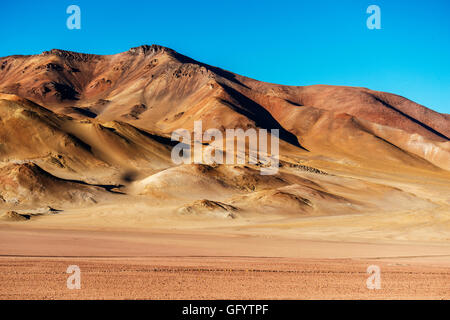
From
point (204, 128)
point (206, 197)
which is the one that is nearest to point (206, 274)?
point (206, 197)

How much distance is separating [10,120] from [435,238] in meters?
69.8

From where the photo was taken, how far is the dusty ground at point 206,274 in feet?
40.4

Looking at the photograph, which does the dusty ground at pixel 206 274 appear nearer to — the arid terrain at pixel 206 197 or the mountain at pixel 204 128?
the arid terrain at pixel 206 197

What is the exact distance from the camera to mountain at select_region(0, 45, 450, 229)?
210 feet

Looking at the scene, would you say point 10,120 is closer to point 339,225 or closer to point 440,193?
point 339,225

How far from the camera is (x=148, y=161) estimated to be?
8494cm

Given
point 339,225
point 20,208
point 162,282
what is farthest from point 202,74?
point 162,282

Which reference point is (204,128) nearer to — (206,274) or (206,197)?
(206,197)

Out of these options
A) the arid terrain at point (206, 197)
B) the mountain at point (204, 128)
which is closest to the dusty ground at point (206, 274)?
the arid terrain at point (206, 197)

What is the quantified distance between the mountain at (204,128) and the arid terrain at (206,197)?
413 millimetres

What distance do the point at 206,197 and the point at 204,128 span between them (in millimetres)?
61773

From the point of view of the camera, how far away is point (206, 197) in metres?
63.9
